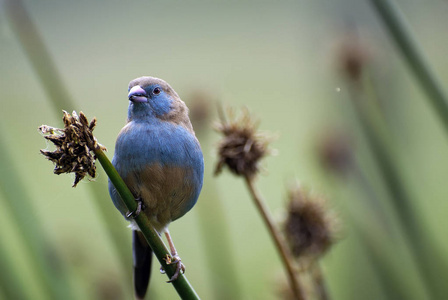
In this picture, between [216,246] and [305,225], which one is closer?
[305,225]

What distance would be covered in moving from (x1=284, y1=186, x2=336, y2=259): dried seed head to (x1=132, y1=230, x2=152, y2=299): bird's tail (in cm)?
74

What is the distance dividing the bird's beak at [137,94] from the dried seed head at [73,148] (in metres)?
0.12

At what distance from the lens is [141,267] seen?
1567mm

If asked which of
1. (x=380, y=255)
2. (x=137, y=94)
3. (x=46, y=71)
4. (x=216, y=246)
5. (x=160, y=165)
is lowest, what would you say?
(x=380, y=255)

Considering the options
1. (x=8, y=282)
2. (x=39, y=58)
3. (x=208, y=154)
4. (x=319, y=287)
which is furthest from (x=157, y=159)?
(x=208, y=154)

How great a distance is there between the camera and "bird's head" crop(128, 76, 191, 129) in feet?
4.28

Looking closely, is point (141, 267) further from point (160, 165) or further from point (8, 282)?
point (8, 282)

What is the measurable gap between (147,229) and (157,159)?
0.91 feet

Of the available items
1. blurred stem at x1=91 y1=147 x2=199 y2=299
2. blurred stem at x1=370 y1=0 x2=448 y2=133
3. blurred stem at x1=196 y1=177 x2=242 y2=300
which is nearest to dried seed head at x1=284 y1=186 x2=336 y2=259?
blurred stem at x1=196 y1=177 x2=242 y2=300

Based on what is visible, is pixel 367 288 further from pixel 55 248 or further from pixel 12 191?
pixel 12 191

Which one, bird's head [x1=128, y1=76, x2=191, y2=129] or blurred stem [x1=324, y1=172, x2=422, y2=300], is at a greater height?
bird's head [x1=128, y1=76, x2=191, y2=129]

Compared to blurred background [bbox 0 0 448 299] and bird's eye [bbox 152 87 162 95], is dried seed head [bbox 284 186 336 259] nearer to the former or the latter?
blurred background [bbox 0 0 448 299]

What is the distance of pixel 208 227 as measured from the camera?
284cm

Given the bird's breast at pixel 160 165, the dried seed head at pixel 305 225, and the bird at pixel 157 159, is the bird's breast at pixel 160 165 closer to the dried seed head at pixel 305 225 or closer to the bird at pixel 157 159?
the bird at pixel 157 159
